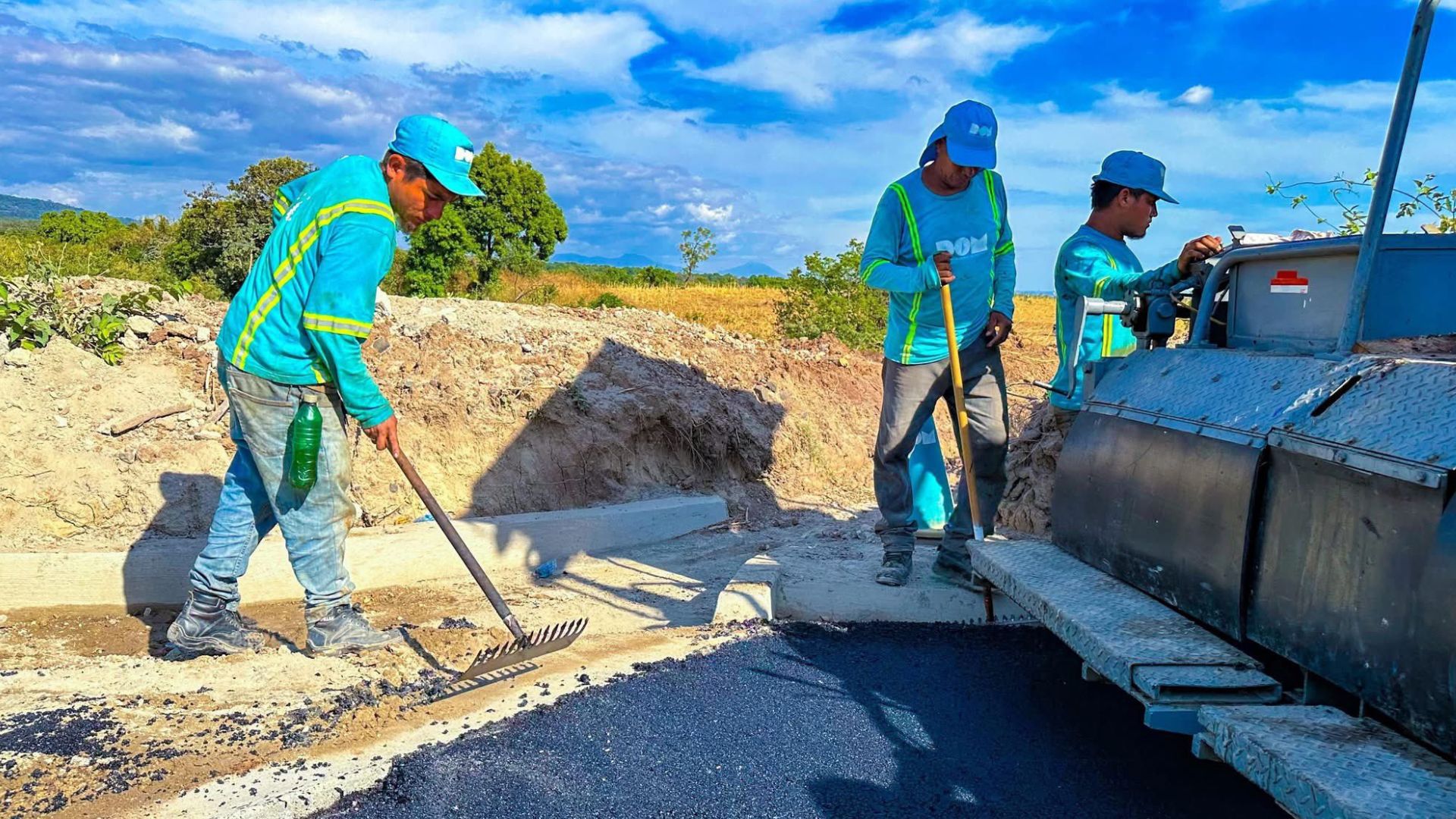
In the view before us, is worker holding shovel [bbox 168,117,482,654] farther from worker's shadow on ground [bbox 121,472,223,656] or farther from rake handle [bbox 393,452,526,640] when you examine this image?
worker's shadow on ground [bbox 121,472,223,656]

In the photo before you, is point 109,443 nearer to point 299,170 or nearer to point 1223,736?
point 1223,736

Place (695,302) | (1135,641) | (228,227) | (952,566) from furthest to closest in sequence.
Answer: (695,302) < (228,227) < (952,566) < (1135,641)

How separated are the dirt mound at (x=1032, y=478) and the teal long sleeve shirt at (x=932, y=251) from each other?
243 centimetres

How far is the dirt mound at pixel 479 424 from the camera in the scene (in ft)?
19.8

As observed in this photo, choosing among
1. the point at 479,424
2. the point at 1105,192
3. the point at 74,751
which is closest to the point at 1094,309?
the point at 1105,192

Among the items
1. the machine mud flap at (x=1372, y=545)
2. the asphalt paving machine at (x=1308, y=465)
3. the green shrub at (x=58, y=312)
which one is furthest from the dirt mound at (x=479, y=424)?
the machine mud flap at (x=1372, y=545)

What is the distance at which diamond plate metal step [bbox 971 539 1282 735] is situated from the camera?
8.37 feet

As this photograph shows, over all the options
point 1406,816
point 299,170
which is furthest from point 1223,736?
point 299,170

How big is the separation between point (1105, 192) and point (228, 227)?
15.4m

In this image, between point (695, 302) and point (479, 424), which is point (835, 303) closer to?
point (479, 424)

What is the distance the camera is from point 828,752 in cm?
330

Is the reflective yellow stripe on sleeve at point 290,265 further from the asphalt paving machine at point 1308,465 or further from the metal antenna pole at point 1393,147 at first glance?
the metal antenna pole at point 1393,147

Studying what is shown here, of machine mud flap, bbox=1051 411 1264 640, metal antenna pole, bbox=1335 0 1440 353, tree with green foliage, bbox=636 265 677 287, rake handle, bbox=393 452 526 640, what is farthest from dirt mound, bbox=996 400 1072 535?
tree with green foliage, bbox=636 265 677 287

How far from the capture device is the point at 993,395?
479 centimetres
